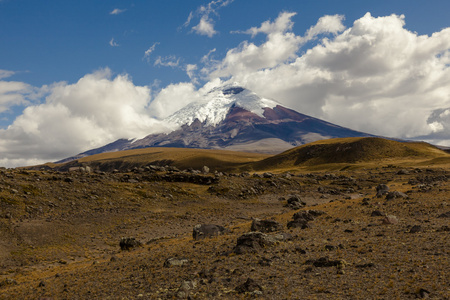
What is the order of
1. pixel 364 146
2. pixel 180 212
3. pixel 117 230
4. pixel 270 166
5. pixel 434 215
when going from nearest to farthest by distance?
pixel 434 215, pixel 117 230, pixel 180 212, pixel 364 146, pixel 270 166

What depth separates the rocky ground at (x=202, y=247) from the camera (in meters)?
13.9

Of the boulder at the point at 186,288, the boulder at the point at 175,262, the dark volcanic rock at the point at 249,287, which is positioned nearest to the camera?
the dark volcanic rock at the point at 249,287

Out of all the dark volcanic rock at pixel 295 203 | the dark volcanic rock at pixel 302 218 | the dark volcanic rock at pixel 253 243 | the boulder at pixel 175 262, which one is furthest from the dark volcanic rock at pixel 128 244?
the dark volcanic rock at pixel 295 203

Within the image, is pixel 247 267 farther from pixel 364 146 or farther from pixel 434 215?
pixel 364 146

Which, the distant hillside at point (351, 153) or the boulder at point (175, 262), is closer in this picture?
the boulder at point (175, 262)

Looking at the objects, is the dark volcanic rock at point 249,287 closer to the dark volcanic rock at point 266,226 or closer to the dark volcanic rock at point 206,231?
the dark volcanic rock at point 266,226

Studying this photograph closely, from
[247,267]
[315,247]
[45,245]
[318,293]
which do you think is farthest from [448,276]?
[45,245]

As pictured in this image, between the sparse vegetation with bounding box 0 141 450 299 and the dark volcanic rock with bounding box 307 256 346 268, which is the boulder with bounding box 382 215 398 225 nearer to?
the sparse vegetation with bounding box 0 141 450 299

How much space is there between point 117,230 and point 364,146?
136 m

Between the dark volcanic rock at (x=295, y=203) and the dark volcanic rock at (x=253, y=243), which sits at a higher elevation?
the dark volcanic rock at (x=253, y=243)

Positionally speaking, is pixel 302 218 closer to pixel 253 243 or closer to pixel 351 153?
pixel 253 243

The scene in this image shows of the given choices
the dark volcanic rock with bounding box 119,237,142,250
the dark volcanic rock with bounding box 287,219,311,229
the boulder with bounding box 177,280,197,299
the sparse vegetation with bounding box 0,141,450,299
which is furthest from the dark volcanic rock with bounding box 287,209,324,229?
the dark volcanic rock with bounding box 119,237,142,250

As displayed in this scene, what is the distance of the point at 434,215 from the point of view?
25125 mm

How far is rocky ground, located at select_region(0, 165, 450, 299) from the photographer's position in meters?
13.9
